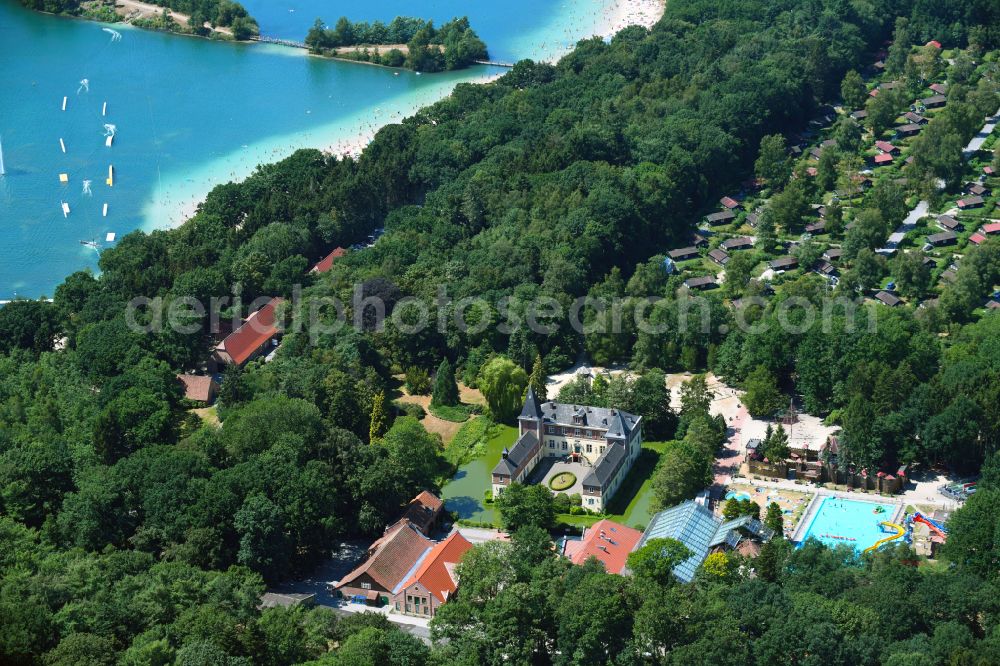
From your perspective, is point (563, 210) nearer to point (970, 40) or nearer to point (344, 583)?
point (344, 583)

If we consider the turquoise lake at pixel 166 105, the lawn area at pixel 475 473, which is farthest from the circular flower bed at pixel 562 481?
the turquoise lake at pixel 166 105

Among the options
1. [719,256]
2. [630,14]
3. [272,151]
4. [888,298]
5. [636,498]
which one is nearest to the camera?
[636,498]

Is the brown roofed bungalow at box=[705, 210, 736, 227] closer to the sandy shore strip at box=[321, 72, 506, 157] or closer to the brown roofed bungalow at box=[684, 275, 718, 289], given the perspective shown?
the brown roofed bungalow at box=[684, 275, 718, 289]

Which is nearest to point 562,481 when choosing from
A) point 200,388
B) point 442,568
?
point 442,568

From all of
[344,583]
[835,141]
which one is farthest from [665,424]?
[835,141]

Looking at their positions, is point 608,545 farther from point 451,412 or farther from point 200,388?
point 200,388

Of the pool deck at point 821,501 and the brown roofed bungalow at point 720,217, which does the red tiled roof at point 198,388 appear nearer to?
the pool deck at point 821,501
